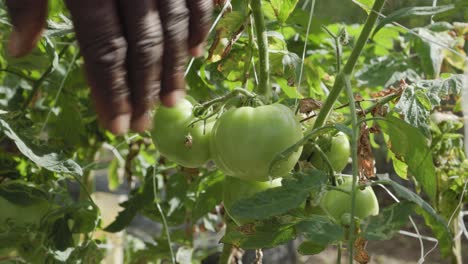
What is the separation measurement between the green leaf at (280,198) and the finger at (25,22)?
28 cm

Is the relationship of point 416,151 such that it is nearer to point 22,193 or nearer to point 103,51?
point 103,51

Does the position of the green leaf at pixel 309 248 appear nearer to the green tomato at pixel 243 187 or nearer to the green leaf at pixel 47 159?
the green tomato at pixel 243 187

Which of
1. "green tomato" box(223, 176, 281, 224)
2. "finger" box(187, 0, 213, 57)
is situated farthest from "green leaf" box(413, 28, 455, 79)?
"finger" box(187, 0, 213, 57)

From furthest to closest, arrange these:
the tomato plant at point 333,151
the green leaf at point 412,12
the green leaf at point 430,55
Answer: the green leaf at point 430,55, the tomato plant at point 333,151, the green leaf at point 412,12

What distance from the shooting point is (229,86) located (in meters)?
1.24

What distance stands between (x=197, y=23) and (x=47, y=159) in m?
0.49

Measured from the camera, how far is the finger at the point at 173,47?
400mm

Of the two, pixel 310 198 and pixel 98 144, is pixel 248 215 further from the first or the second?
pixel 98 144

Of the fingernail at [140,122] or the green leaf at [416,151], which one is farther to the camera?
the green leaf at [416,151]

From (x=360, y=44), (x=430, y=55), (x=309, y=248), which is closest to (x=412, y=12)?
(x=360, y=44)

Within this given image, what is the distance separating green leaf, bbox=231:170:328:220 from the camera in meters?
0.62

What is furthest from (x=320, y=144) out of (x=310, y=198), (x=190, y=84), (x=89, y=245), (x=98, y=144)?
(x=98, y=144)

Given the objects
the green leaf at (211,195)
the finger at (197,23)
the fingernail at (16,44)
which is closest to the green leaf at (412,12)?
the finger at (197,23)

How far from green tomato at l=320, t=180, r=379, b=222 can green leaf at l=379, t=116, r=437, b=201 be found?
2.3 inches
